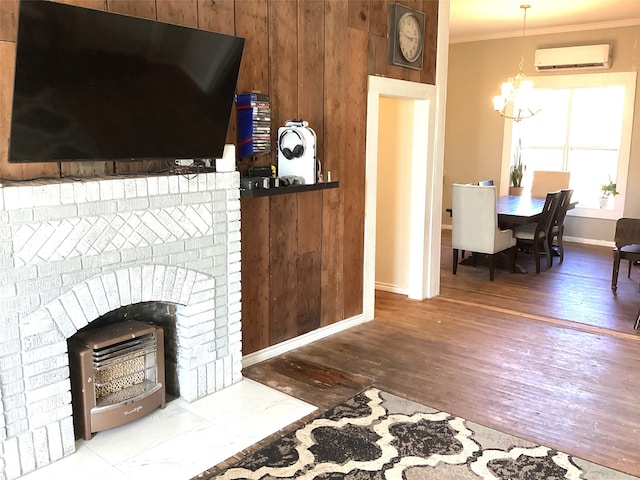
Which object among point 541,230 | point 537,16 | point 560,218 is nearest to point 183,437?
point 541,230

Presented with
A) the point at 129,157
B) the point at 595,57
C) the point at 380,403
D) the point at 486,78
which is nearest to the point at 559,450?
the point at 380,403

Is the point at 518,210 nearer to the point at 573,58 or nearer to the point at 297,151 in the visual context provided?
the point at 573,58

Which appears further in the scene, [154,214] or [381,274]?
[381,274]

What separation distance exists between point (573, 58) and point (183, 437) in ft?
22.5

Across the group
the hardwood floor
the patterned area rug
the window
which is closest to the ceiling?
the window

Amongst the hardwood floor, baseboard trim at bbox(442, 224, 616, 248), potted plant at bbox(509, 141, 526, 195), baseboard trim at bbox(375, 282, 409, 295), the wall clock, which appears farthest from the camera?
potted plant at bbox(509, 141, 526, 195)

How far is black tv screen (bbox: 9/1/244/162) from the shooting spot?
7.13 ft

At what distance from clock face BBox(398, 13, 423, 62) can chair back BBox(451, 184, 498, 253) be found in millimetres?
1669

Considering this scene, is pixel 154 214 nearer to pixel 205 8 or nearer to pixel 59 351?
pixel 59 351

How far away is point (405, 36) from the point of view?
4.48 metres

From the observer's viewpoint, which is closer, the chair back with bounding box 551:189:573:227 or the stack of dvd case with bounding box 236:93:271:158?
the stack of dvd case with bounding box 236:93:271:158

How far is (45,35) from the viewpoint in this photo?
2.15 metres

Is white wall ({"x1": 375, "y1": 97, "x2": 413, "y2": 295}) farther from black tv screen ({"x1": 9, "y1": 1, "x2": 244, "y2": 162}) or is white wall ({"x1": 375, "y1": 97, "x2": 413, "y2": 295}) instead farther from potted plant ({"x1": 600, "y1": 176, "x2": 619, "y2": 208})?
potted plant ({"x1": 600, "y1": 176, "x2": 619, "y2": 208})

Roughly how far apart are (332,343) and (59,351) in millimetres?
2024
